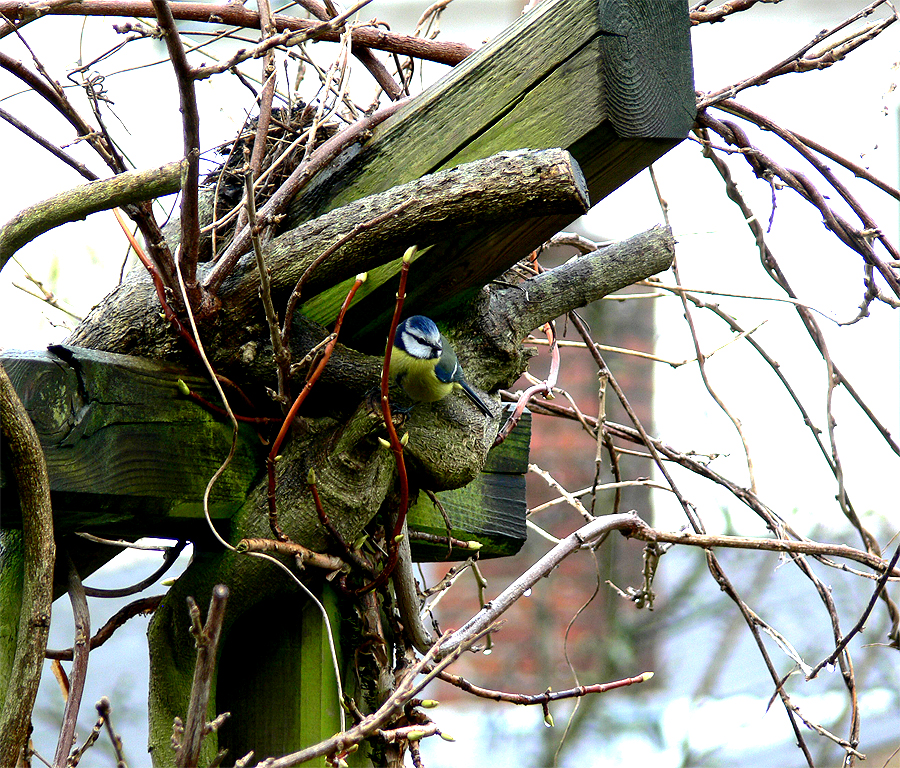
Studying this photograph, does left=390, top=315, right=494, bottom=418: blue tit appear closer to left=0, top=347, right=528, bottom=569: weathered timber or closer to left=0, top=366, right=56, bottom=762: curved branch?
left=0, top=347, right=528, bottom=569: weathered timber

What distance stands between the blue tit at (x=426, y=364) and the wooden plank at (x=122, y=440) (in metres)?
0.22

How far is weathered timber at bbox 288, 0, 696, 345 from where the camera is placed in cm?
85

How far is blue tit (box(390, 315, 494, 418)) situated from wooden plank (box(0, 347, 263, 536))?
0.22 meters

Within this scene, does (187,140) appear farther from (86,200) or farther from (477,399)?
(477,399)

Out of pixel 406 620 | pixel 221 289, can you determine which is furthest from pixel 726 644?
pixel 221 289

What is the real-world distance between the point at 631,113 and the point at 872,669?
15.8ft

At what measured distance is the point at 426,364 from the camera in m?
1.08

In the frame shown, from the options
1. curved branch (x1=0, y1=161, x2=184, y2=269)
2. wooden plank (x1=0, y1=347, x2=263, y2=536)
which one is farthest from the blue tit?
curved branch (x1=0, y1=161, x2=184, y2=269)

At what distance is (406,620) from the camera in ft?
3.76

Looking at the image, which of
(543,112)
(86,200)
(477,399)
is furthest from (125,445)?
(543,112)

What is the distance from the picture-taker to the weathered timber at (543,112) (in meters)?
0.85

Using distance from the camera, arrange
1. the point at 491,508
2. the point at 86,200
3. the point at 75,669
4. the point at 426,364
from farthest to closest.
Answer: the point at 491,508, the point at 426,364, the point at 75,669, the point at 86,200

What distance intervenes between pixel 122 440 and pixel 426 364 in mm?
363

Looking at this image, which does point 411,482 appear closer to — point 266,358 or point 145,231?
point 266,358
